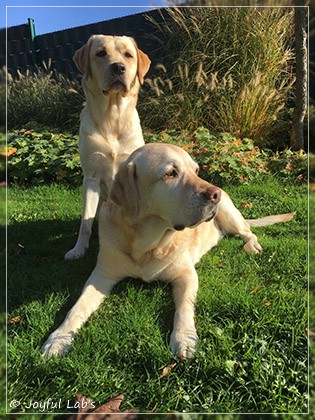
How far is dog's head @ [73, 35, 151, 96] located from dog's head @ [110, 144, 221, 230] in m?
0.72

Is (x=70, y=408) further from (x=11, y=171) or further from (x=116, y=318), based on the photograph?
(x=11, y=171)

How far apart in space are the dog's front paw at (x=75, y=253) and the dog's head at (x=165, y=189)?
80 cm

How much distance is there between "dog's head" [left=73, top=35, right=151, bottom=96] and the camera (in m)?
2.47

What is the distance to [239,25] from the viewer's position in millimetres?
2932

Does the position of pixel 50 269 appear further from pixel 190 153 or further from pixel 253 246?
pixel 190 153

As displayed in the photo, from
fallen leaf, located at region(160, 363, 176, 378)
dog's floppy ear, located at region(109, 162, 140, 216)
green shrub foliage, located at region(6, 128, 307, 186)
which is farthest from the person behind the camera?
green shrub foliage, located at region(6, 128, 307, 186)

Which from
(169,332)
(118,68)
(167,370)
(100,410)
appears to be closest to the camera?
(100,410)

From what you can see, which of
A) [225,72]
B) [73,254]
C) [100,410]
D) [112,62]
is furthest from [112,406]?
[225,72]

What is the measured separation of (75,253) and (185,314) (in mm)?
985

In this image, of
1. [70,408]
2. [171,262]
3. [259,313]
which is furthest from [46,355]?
[259,313]

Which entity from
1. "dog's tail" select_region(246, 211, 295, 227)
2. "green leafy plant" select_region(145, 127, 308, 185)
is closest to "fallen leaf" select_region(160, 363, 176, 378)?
"dog's tail" select_region(246, 211, 295, 227)

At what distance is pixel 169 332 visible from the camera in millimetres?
1935

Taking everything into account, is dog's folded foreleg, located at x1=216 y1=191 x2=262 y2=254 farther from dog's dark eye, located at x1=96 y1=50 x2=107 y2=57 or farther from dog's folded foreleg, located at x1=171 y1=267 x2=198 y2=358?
dog's dark eye, located at x1=96 y1=50 x2=107 y2=57

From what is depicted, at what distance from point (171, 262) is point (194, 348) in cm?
53
